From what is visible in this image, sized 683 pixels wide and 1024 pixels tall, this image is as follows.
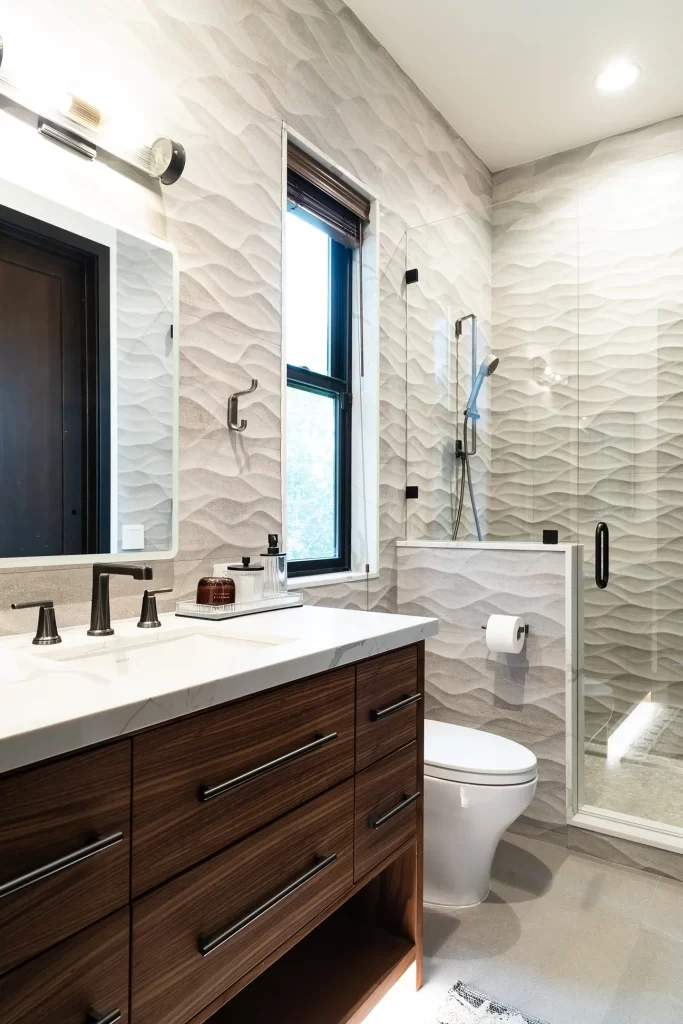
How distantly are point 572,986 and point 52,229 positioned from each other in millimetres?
2083

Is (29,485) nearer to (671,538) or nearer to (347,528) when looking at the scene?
(347,528)

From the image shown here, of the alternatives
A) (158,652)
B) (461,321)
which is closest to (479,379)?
(461,321)

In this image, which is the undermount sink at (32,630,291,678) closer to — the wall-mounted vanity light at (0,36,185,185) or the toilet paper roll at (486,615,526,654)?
the wall-mounted vanity light at (0,36,185,185)

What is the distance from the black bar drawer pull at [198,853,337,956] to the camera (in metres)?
0.94

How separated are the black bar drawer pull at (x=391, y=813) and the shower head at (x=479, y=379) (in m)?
1.58

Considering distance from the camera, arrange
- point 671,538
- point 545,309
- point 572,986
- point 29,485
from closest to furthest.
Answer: point 29,485 → point 572,986 → point 671,538 → point 545,309

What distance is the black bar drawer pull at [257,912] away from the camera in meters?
0.94

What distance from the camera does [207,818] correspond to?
3.08 ft

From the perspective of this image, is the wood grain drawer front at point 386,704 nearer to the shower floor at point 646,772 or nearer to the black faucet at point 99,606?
the black faucet at point 99,606

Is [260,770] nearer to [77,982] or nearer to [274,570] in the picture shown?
[77,982]

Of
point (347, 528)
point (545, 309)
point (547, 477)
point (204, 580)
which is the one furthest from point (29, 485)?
point (545, 309)

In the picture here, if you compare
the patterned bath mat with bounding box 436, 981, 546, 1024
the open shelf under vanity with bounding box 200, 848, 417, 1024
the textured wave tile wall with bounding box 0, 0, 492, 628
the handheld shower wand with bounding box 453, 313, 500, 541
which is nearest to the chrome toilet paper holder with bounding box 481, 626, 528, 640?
the handheld shower wand with bounding box 453, 313, 500, 541

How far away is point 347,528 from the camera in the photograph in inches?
101

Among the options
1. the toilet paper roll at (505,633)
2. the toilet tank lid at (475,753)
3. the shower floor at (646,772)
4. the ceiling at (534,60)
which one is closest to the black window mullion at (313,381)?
the toilet paper roll at (505,633)
